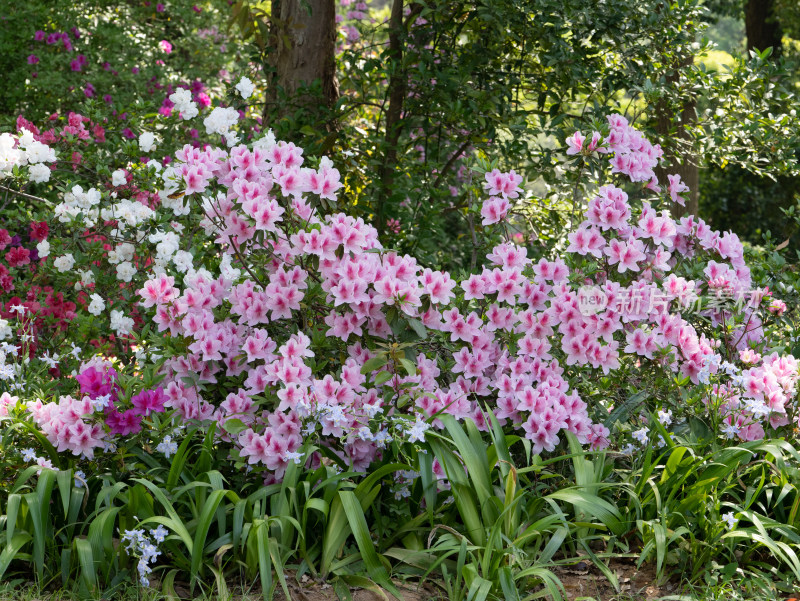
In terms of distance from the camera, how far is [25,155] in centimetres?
359

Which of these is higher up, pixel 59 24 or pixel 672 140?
pixel 59 24

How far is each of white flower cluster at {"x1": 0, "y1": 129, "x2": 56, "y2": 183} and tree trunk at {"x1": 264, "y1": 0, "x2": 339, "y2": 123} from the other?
1584mm

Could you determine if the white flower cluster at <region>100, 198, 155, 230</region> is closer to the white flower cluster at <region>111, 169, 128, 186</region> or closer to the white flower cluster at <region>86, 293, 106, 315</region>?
the white flower cluster at <region>111, 169, 128, 186</region>

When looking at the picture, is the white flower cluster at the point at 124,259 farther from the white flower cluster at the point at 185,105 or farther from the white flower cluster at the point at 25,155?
the white flower cluster at the point at 185,105

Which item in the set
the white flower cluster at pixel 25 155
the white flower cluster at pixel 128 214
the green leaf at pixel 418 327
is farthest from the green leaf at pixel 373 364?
the white flower cluster at pixel 25 155

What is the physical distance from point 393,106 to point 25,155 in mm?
2307

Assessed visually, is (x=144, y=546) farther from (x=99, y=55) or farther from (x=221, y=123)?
(x=99, y=55)

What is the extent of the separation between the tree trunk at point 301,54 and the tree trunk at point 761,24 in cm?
648

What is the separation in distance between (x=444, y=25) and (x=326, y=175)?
214 centimetres

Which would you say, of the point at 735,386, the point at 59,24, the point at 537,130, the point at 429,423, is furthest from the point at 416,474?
the point at 59,24

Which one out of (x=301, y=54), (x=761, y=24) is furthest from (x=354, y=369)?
(x=761, y=24)

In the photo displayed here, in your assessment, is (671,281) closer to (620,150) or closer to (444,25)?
(620,150)

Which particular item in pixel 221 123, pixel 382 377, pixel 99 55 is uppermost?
pixel 99 55

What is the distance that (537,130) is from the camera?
451 centimetres
